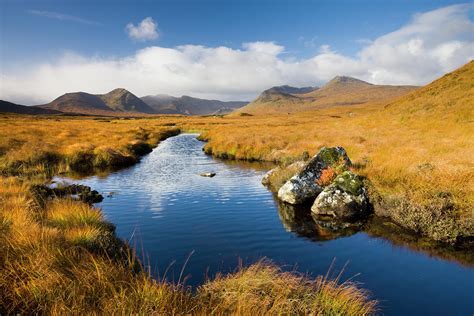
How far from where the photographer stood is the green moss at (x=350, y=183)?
15516 mm

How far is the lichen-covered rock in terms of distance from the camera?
1490 centimetres

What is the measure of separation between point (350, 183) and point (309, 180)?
8.10 ft

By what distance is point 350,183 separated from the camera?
15789 mm

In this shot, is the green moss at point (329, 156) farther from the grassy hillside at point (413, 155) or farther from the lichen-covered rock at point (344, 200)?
the lichen-covered rock at point (344, 200)

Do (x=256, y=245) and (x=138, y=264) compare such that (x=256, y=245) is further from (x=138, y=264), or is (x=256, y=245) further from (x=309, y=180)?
(x=309, y=180)

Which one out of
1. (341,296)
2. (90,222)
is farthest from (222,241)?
(341,296)

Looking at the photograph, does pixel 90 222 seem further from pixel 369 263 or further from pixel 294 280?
pixel 369 263

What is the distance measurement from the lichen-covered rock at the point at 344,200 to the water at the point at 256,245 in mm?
1138

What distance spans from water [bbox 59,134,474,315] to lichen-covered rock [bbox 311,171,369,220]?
44.8 inches

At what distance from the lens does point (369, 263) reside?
10.4m

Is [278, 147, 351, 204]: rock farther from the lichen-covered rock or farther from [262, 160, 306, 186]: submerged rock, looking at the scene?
[262, 160, 306, 186]: submerged rock

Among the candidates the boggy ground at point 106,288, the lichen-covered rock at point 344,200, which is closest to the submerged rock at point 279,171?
the lichen-covered rock at point 344,200

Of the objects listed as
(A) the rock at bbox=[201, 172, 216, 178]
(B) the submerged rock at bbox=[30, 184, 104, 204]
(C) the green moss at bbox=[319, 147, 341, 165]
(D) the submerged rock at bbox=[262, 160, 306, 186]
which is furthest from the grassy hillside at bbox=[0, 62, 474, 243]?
(B) the submerged rock at bbox=[30, 184, 104, 204]

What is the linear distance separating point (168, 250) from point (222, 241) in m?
2.04
